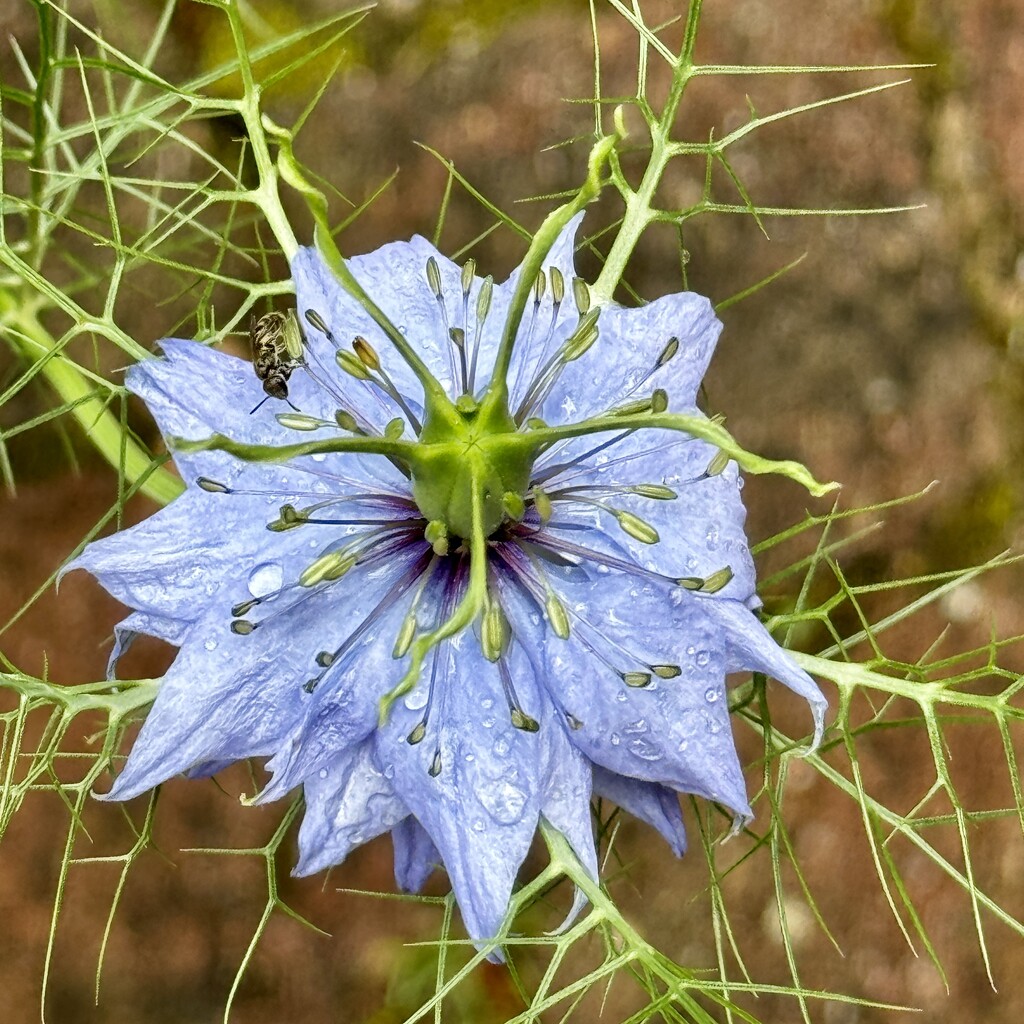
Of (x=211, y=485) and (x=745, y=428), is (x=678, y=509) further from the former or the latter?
(x=745, y=428)

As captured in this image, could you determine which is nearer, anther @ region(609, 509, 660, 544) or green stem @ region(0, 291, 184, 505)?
anther @ region(609, 509, 660, 544)

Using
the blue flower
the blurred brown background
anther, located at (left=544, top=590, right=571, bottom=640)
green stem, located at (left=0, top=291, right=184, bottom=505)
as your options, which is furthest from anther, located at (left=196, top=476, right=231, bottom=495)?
the blurred brown background

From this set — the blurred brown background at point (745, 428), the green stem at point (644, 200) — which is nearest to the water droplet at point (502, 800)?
the green stem at point (644, 200)

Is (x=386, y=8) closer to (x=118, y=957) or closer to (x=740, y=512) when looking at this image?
(x=740, y=512)

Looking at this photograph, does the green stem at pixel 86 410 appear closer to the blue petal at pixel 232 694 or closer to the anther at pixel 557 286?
→ the blue petal at pixel 232 694

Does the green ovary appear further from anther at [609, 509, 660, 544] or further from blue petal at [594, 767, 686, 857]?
blue petal at [594, 767, 686, 857]

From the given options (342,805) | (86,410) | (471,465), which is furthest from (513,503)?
(86,410)
